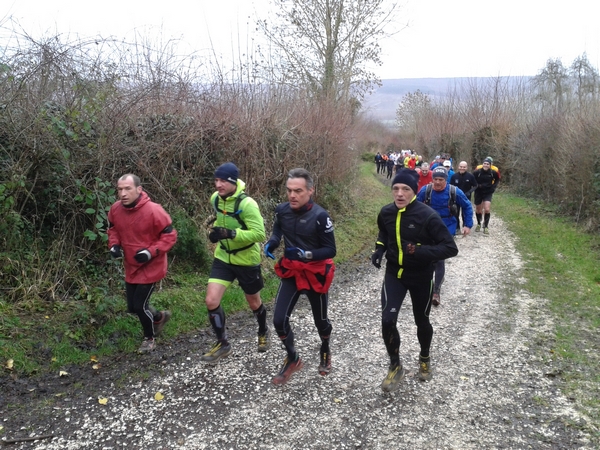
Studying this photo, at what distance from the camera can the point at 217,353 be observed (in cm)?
496

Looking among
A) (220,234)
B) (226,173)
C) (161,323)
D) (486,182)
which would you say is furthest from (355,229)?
(220,234)

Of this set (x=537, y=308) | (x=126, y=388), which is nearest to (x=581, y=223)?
(x=537, y=308)

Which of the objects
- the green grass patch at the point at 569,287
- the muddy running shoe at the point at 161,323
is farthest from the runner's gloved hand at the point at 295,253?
the green grass patch at the point at 569,287

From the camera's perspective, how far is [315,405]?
164 inches

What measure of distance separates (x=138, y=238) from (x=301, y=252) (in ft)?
6.18

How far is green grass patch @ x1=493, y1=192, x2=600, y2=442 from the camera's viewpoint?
468 cm

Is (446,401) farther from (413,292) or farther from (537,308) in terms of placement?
(537,308)

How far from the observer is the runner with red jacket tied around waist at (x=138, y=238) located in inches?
182

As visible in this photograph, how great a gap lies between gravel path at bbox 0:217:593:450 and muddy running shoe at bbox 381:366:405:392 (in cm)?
7

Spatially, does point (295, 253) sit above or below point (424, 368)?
above

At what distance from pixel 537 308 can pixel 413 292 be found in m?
3.71

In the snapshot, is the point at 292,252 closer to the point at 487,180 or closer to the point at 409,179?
the point at 409,179

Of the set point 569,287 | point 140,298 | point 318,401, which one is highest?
point 140,298

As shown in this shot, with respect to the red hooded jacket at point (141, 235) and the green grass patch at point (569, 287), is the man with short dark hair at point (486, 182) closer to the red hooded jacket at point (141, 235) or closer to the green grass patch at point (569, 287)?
the green grass patch at point (569, 287)
